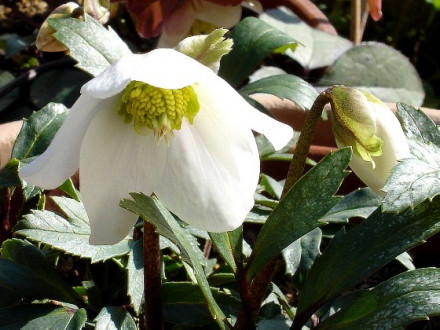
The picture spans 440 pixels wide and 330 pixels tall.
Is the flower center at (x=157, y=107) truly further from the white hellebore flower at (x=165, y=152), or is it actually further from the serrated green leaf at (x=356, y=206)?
the serrated green leaf at (x=356, y=206)

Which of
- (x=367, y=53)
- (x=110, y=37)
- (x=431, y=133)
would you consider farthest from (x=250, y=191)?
(x=367, y=53)

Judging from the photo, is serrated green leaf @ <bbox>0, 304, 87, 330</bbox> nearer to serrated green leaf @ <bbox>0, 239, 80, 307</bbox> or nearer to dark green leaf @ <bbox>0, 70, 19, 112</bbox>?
serrated green leaf @ <bbox>0, 239, 80, 307</bbox>

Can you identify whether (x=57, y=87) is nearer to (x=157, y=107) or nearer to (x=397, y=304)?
(x=157, y=107)

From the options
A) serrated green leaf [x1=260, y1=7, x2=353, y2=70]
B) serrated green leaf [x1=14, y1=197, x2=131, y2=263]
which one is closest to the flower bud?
serrated green leaf [x1=14, y1=197, x2=131, y2=263]

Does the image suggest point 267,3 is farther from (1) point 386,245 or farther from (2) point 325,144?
(1) point 386,245

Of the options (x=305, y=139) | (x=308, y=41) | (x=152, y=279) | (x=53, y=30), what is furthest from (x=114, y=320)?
(x=308, y=41)

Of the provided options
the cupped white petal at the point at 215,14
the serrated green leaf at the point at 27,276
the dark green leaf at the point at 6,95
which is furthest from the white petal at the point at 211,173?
the dark green leaf at the point at 6,95
